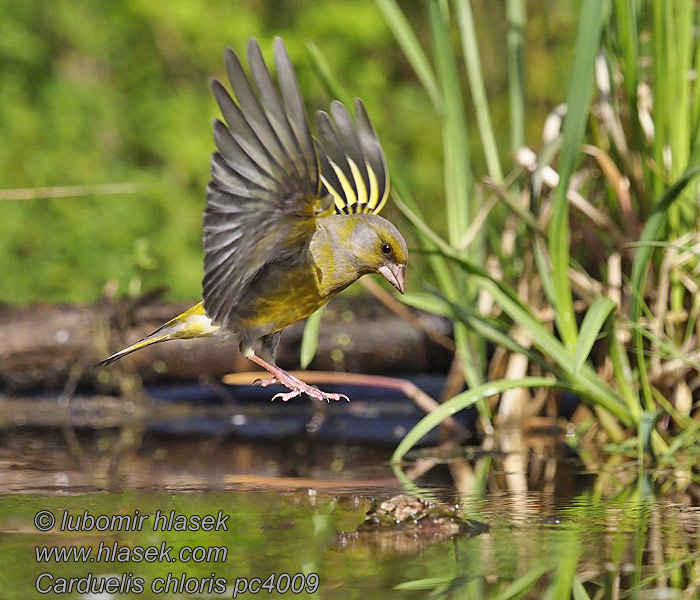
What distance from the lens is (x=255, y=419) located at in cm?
544

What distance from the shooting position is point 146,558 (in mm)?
2412

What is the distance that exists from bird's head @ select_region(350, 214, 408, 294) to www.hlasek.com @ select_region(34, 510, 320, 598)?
0.96 meters

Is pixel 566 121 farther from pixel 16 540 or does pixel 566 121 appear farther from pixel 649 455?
pixel 16 540

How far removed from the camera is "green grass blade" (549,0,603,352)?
11.4 feet

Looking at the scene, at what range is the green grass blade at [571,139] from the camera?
3482 millimetres

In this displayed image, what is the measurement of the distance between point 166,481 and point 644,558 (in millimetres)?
1680

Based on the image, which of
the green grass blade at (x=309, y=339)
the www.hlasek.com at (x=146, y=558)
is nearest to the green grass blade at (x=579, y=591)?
the www.hlasek.com at (x=146, y=558)

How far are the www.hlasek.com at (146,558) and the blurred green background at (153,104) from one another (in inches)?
208

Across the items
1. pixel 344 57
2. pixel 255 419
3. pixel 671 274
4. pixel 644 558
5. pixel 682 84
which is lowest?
pixel 644 558

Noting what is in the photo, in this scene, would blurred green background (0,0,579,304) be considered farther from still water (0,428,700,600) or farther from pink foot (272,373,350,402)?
still water (0,428,700,600)

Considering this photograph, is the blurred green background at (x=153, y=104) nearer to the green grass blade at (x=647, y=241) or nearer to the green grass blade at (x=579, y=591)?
the green grass blade at (x=647, y=241)

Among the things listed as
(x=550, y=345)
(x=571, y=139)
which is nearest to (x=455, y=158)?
(x=571, y=139)

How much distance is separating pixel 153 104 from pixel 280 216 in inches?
283

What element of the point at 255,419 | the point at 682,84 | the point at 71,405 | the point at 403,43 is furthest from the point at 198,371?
the point at 682,84
